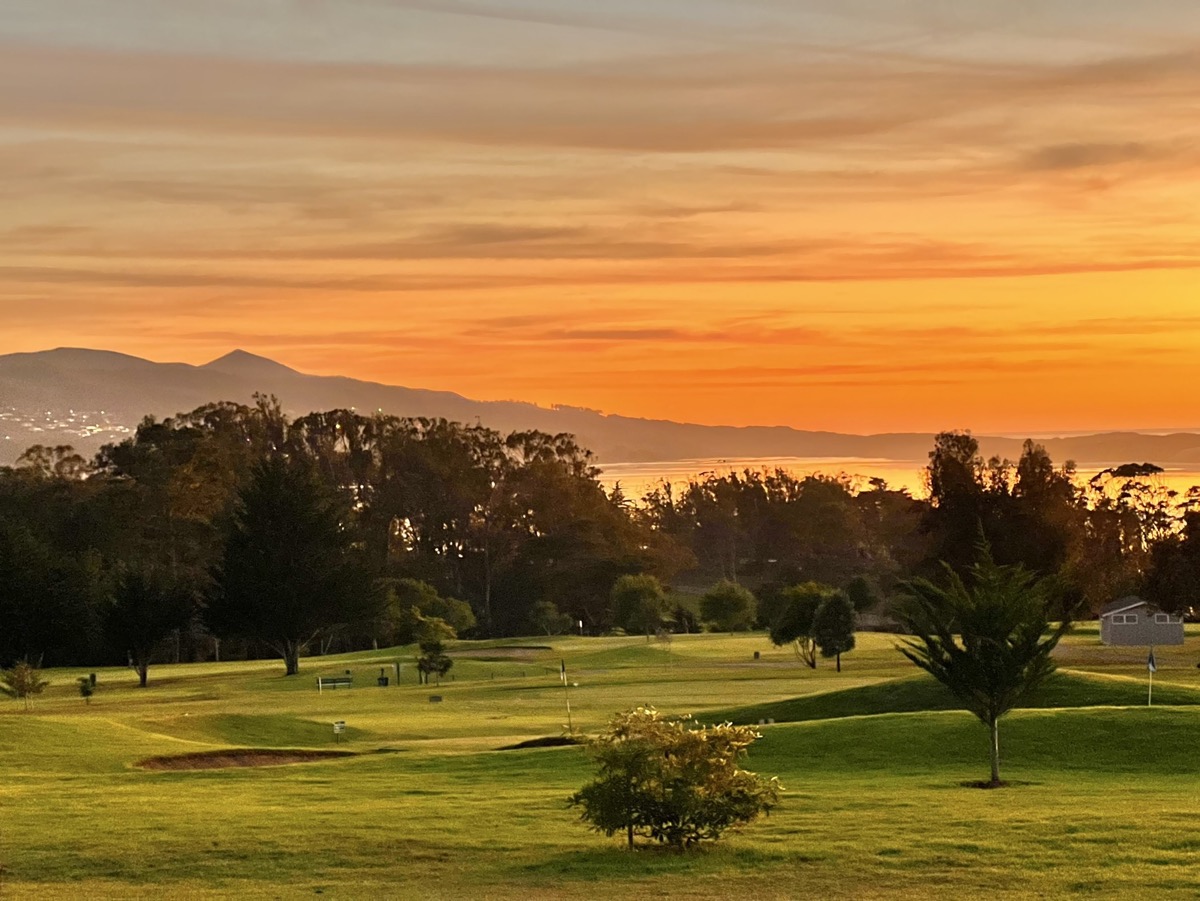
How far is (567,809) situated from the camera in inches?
1105

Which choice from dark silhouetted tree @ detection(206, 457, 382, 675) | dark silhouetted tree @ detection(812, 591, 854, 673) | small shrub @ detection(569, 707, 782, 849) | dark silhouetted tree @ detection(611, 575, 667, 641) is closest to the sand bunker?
small shrub @ detection(569, 707, 782, 849)

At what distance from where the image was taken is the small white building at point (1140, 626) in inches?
3639

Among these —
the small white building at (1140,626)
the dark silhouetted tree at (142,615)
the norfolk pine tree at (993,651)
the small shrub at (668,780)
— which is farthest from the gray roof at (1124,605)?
the small shrub at (668,780)

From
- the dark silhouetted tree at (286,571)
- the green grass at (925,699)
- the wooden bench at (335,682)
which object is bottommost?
the wooden bench at (335,682)

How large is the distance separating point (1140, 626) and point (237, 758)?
66.2m

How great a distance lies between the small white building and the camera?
9244 cm

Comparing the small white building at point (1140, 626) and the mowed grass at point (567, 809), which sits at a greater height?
the small white building at point (1140, 626)

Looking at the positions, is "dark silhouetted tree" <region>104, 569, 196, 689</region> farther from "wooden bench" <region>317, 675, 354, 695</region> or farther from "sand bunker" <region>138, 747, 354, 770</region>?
"sand bunker" <region>138, 747, 354, 770</region>

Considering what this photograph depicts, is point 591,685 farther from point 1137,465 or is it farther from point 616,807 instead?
point 1137,465

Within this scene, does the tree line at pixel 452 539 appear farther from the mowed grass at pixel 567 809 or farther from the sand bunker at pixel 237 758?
the sand bunker at pixel 237 758

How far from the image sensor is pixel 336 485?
143625mm

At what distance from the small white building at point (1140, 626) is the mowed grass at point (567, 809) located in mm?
43297

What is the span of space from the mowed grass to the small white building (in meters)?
43.3

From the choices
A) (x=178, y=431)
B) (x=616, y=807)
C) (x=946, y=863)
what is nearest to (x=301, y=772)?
(x=616, y=807)
